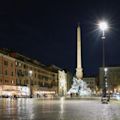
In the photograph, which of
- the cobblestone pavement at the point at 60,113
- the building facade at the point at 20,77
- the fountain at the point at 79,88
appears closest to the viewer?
the cobblestone pavement at the point at 60,113

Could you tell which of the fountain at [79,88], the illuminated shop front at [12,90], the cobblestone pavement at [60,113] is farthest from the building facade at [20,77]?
the cobblestone pavement at [60,113]

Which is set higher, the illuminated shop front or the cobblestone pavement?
the cobblestone pavement

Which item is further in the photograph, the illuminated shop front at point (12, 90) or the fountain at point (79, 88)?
the illuminated shop front at point (12, 90)

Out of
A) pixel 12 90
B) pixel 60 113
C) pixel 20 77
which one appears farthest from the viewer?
pixel 20 77

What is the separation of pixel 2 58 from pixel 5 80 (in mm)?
6992

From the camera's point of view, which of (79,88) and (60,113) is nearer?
(60,113)

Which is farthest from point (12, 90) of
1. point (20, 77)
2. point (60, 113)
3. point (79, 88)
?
point (60, 113)

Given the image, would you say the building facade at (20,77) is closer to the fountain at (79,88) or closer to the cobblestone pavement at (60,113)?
the fountain at (79,88)

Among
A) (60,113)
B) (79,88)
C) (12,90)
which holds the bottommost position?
(12,90)

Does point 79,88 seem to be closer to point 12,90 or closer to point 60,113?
point 12,90

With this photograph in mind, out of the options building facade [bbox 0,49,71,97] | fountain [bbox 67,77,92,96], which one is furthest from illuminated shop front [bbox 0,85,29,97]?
fountain [bbox 67,77,92,96]

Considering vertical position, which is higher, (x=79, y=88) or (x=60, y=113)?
(x=60, y=113)

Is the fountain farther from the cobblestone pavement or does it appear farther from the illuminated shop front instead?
the cobblestone pavement

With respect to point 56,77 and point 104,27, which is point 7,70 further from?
point 56,77
